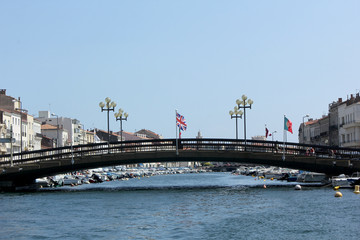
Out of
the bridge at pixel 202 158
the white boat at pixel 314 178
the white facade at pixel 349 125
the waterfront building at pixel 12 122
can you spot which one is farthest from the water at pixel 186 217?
the waterfront building at pixel 12 122

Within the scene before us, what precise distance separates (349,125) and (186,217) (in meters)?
92.7

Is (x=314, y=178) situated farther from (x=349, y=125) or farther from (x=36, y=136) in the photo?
(x=36, y=136)

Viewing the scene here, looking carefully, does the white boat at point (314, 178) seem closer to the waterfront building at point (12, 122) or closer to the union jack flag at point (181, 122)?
the union jack flag at point (181, 122)

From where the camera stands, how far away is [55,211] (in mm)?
62562

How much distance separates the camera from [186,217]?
181 ft

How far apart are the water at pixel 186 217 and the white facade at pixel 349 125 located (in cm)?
6265

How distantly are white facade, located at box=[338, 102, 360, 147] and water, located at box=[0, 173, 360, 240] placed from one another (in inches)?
2467

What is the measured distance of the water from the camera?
A: 45781 millimetres

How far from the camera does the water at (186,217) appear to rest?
45.8 metres

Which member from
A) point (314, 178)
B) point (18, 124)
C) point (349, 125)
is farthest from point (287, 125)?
point (18, 124)

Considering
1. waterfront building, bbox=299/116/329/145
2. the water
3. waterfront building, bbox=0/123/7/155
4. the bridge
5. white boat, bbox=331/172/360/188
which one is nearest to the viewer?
the water

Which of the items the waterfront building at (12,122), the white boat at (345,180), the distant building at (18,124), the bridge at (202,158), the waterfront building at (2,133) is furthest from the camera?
the distant building at (18,124)

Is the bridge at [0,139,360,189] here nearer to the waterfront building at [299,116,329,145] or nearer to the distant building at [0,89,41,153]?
the distant building at [0,89,41,153]

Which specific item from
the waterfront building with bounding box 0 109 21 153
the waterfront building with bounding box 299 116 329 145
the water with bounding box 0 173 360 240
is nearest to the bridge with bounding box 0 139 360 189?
the water with bounding box 0 173 360 240
